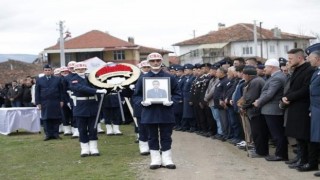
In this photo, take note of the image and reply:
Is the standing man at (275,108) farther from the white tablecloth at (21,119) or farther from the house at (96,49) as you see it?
the house at (96,49)

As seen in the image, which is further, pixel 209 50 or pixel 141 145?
pixel 209 50

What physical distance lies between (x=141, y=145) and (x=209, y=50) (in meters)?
62.5

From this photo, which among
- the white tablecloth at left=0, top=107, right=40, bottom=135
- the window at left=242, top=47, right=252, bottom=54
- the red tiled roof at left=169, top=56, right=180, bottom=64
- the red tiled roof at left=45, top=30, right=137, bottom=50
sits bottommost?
the white tablecloth at left=0, top=107, right=40, bottom=135

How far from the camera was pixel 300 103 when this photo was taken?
9.27 m

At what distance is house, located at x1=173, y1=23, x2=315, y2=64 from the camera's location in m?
73.6

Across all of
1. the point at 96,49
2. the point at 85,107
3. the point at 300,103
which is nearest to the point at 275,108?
the point at 300,103

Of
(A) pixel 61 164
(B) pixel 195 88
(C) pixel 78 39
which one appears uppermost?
(C) pixel 78 39

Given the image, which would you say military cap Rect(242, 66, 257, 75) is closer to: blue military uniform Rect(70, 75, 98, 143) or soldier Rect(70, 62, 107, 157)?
soldier Rect(70, 62, 107, 157)

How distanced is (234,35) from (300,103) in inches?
2688

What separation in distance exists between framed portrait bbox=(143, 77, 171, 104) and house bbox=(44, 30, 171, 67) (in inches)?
2196

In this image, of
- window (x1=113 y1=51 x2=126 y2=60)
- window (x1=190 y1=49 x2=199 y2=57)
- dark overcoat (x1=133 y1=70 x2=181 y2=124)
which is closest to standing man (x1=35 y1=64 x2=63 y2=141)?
dark overcoat (x1=133 y1=70 x2=181 y2=124)

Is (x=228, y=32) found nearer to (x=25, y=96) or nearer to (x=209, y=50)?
(x=209, y=50)

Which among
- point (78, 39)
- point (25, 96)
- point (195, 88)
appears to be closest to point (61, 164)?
point (195, 88)

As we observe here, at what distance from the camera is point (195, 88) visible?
15.4 metres
